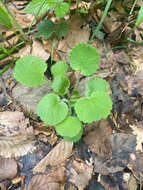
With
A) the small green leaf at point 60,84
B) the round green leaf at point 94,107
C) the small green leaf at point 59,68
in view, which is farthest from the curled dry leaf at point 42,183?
the small green leaf at point 59,68

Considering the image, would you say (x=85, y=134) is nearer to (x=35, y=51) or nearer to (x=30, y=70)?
(x=30, y=70)

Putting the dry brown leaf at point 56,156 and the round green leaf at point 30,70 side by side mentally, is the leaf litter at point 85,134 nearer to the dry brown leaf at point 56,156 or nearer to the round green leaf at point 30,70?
the dry brown leaf at point 56,156

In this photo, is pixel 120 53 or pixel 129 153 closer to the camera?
pixel 129 153

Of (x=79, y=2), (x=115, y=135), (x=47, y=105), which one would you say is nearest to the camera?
(x=47, y=105)

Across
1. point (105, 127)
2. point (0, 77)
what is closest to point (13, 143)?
point (0, 77)

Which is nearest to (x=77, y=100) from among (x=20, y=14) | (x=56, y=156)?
(x=56, y=156)

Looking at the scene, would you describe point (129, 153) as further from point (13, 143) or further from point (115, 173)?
point (13, 143)
